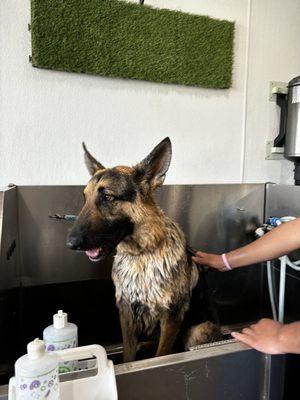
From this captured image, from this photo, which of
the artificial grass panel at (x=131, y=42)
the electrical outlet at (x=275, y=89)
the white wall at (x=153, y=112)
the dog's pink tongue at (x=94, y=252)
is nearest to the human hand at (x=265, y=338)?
the dog's pink tongue at (x=94, y=252)

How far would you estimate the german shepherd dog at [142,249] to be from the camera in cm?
86

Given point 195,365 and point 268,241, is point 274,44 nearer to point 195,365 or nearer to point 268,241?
point 268,241

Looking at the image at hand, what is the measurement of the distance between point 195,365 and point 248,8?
1728mm

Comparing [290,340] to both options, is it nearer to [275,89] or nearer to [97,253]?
[97,253]

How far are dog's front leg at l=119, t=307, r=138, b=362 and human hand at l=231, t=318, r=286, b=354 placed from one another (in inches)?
16.7

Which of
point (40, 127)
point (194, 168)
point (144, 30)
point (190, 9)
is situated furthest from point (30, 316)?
point (190, 9)

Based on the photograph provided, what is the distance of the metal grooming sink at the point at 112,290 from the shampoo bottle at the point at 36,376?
0.05m

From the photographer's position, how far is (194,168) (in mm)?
1542

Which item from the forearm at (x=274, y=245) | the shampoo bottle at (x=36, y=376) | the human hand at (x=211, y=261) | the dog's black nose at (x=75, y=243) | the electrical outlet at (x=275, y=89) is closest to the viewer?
the shampoo bottle at (x=36, y=376)

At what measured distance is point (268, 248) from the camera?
39.9 inches

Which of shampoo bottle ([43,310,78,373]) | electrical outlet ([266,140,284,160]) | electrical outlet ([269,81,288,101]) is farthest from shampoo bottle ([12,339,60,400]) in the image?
electrical outlet ([269,81,288,101])

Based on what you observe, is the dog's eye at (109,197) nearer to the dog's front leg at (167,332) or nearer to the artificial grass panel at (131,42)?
the dog's front leg at (167,332)

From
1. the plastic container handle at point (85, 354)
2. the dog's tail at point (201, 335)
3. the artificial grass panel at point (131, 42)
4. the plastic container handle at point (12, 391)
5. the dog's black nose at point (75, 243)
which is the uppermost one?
the artificial grass panel at point (131, 42)

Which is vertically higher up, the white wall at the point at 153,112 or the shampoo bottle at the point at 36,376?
the white wall at the point at 153,112
